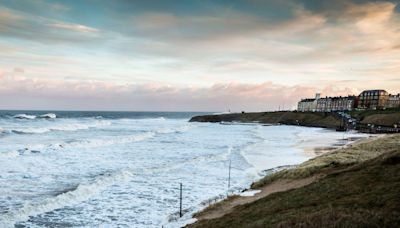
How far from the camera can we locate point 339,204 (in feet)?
53.7

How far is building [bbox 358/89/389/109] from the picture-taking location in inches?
6998

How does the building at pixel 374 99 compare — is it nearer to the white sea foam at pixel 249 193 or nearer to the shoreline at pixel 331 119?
the shoreline at pixel 331 119

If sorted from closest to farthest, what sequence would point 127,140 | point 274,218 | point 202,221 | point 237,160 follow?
1. point 274,218
2. point 202,221
3. point 237,160
4. point 127,140

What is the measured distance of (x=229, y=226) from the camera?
56.9 ft

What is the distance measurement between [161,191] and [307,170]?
11172 mm

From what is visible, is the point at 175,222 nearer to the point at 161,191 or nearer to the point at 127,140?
the point at 161,191

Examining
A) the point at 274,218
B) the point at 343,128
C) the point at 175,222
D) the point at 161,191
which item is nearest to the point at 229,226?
the point at 274,218

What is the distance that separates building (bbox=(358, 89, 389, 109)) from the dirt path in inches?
6448

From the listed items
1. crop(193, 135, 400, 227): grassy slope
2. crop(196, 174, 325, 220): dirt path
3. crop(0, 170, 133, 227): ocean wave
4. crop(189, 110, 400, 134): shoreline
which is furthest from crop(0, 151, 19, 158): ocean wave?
crop(189, 110, 400, 134): shoreline

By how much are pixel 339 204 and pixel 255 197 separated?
344 inches

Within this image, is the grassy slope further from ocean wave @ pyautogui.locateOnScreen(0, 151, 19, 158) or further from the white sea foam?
ocean wave @ pyautogui.locateOnScreen(0, 151, 19, 158)

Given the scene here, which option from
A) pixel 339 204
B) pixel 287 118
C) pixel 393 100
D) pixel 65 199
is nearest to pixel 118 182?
pixel 65 199

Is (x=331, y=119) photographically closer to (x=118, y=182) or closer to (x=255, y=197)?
(x=118, y=182)

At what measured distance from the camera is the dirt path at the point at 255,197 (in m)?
21.5
